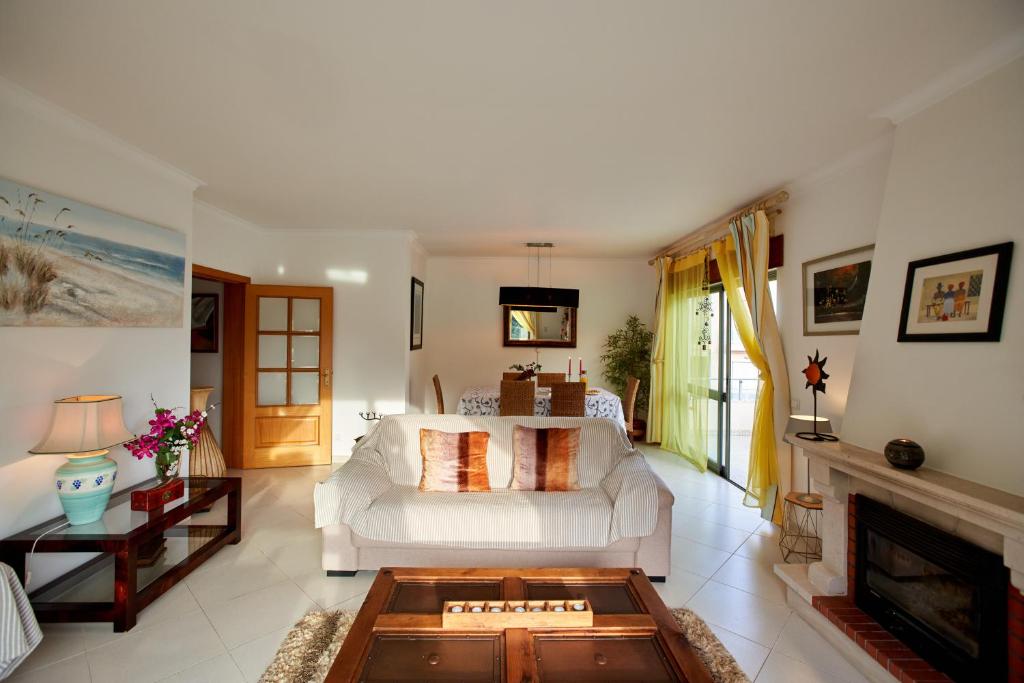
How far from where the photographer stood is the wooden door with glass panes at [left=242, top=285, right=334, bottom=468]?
460 cm

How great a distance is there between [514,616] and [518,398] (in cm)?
278

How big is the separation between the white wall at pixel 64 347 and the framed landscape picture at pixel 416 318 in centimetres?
249

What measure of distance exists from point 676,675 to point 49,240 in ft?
11.2

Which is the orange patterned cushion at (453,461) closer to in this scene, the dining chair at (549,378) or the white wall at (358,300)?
the white wall at (358,300)

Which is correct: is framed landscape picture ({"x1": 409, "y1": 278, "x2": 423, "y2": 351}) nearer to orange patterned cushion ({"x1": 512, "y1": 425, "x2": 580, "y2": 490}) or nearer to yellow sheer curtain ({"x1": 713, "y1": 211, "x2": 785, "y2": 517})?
orange patterned cushion ({"x1": 512, "y1": 425, "x2": 580, "y2": 490})

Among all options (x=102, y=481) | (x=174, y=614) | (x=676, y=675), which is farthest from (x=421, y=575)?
(x=102, y=481)

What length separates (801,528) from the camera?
124 inches

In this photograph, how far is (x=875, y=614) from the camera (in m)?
2.03

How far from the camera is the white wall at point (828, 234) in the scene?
2646mm

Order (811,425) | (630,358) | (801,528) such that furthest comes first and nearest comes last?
(630,358)
(801,528)
(811,425)

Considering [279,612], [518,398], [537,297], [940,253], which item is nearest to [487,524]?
[279,612]

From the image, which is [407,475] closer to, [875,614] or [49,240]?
[49,240]

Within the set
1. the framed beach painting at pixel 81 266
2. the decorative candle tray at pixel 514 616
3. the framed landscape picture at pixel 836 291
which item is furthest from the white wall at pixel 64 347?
the framed landscape picture at pixel 836 291

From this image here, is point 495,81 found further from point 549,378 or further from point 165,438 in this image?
point 549,378
